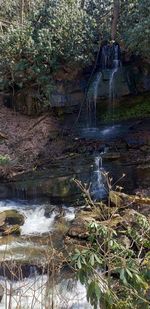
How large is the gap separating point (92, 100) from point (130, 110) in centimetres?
126

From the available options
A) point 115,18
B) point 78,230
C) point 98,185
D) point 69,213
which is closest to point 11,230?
point 69,213

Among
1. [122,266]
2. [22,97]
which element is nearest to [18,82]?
[22,97]

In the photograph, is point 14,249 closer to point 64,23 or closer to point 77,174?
point 77,174

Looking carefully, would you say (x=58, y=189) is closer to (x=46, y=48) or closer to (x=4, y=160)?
(x=4, y=160)

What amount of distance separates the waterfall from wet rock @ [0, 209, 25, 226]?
15.8ft

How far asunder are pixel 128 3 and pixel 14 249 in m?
8.98

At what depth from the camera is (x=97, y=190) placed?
9.38 metres

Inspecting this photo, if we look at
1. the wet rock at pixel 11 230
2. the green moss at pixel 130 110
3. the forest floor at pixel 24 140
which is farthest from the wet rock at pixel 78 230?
the green moss at pixel 130 110

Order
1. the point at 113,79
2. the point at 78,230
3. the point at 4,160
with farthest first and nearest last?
1. the point at 113,79
2. the point at 4,160
3. the point at 78,230

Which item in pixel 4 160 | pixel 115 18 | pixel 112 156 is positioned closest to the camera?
pixel 112 156

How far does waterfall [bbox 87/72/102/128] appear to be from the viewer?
41.7 feet

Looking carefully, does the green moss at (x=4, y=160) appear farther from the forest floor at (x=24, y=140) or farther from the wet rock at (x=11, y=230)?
the wet rock at (x=11, y=230)

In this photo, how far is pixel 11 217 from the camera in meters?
8.59

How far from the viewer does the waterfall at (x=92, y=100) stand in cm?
1270
